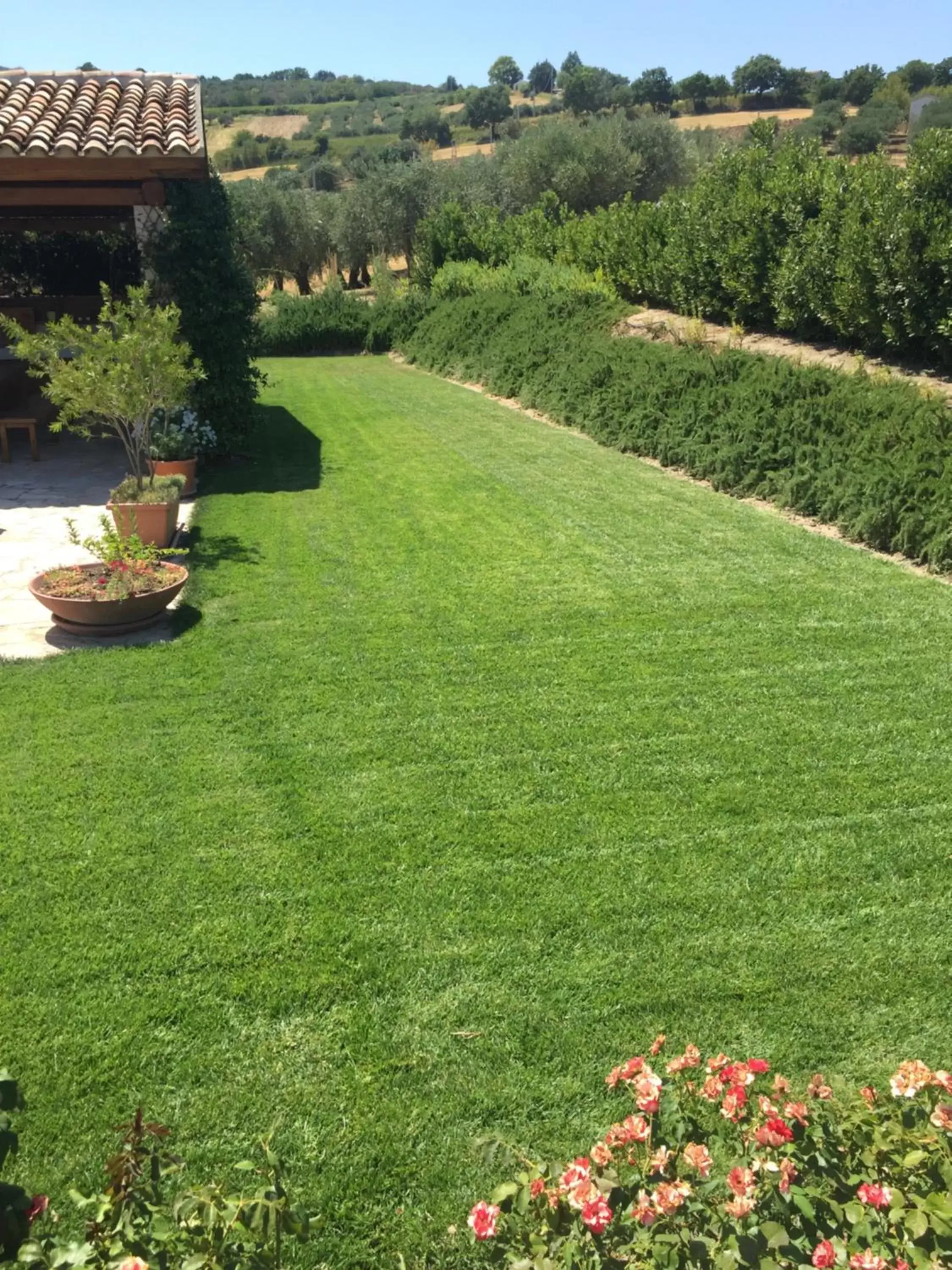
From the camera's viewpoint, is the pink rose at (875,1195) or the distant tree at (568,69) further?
the distant tree at (568,69)

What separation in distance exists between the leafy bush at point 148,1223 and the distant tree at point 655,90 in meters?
76.8

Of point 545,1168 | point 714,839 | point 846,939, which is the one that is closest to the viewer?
point 545,1168

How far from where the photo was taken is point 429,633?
660cm

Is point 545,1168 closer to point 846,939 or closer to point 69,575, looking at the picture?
point 846,939

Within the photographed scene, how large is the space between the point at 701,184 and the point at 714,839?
13809 millimetres

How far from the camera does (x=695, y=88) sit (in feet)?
225

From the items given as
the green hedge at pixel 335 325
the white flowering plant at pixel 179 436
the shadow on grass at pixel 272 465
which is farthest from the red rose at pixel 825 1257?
the green hedge at pixel 335 325

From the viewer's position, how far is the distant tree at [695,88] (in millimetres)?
68188

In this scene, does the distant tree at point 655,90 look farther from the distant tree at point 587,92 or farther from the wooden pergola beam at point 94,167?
the wooden pergola beam at point 94,167

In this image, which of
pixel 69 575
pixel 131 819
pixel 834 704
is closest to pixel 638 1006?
pixel 131 819

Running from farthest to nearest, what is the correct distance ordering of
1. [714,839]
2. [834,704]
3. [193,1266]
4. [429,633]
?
[429,633] → [834,704] → [714,839] → [193,1266]

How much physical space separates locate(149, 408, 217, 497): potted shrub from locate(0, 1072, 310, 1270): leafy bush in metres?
8.95

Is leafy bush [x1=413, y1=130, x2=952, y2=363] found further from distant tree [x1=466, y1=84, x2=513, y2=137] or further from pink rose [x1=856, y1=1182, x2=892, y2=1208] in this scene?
distant tree [x1=466, y1=84, x2=513, y2=137]

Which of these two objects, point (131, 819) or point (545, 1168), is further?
point (131, 819)
